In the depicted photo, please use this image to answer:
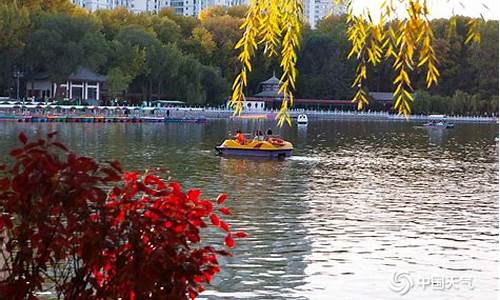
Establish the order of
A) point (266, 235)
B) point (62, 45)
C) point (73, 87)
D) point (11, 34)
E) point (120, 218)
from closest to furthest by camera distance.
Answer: point (120, 218) < point (266, 235) < point (11, 34) < point (62, 45) < point (73, 87)

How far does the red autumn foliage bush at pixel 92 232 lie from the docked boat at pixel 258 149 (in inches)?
1099

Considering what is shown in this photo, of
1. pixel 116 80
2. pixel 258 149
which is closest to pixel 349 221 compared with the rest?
pixel 258 149

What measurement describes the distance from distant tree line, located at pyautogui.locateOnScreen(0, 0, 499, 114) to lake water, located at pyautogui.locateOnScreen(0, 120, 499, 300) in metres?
25.0

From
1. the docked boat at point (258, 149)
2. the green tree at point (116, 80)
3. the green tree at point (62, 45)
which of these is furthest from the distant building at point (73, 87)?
the docked boat at point (258, 149)

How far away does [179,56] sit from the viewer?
77.1 metres

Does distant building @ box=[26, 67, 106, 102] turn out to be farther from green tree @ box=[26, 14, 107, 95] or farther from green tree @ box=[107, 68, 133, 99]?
green tree @ box=[26, 14, 107, 95]

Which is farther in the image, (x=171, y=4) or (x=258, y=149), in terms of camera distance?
(x=171, y=4)

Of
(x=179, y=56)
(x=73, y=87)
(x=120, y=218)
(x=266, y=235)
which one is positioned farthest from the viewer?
(x=179, y=56)

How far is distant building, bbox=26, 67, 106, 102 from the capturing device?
74.3 m

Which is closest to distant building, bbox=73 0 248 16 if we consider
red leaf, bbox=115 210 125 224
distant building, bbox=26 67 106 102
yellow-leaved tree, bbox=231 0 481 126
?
distant building, bbox=26 67 106 102

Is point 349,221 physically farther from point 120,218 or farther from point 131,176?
point 120,218

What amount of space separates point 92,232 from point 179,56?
7369 cm

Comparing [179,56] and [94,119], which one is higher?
[179,56]

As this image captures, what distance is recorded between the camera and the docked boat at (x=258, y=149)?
3231 centimetres
